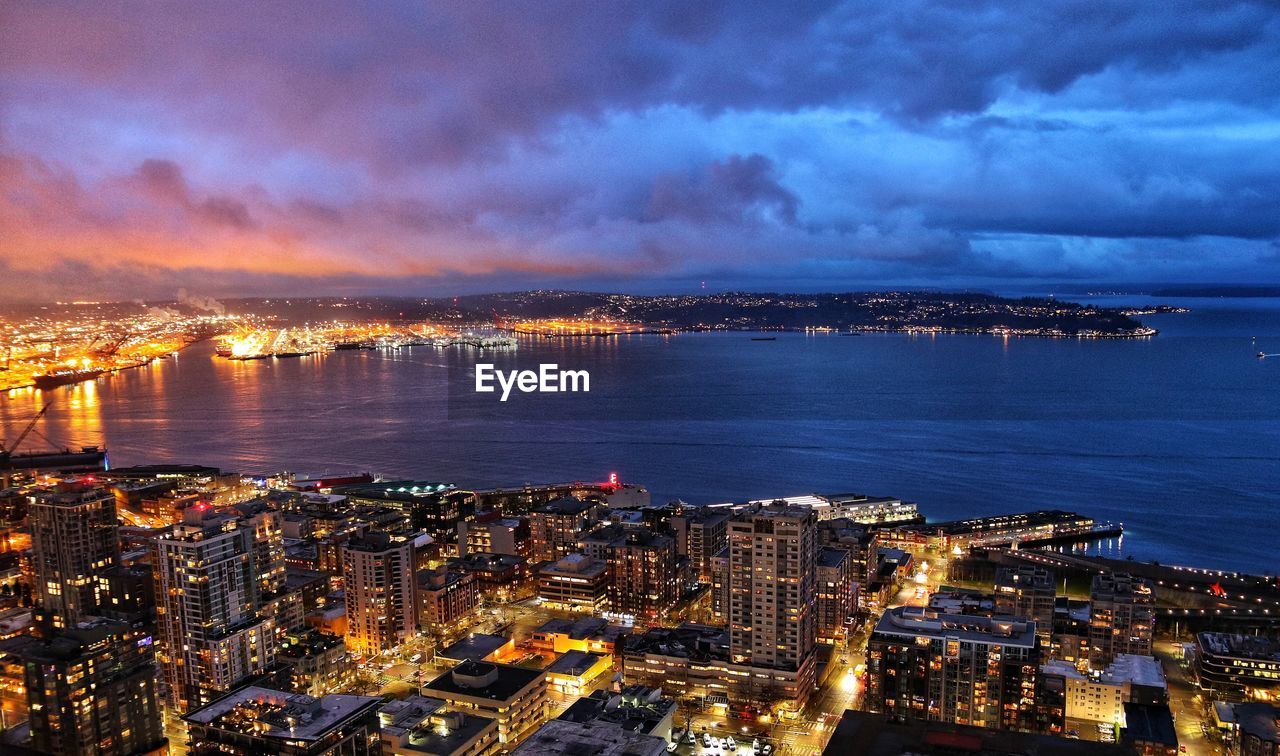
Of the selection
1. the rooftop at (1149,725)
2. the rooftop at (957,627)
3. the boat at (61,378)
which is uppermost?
the boat at (61,378)

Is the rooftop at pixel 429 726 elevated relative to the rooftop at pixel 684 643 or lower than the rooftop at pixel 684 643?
elevated

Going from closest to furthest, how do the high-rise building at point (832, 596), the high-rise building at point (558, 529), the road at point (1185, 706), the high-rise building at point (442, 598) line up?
the road at point (1185, 706), the high-rise building at point (832, 596), the high-rise building at point (442, 598), the high-rise building at point (558, 529)

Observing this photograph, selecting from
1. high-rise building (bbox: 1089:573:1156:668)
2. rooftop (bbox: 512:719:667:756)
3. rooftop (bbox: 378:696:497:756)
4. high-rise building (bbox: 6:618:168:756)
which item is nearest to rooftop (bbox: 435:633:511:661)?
rooftop (bbox: 378:696:497:756)

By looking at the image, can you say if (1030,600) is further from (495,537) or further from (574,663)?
(495,537)

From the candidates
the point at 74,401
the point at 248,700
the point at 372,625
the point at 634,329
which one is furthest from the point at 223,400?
the point at 634,329

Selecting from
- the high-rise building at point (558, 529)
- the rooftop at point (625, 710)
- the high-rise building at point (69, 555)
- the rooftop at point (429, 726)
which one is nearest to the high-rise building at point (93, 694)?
the rooftop at point (429, 726)

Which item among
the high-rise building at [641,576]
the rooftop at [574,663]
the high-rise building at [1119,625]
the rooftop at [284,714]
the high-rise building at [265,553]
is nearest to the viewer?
the rooftop at [284,714]

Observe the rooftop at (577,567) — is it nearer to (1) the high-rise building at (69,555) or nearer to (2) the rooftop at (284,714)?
(2) the rooftop at (284,714)

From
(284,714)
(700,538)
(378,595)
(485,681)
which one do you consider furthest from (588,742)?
(700,538)
